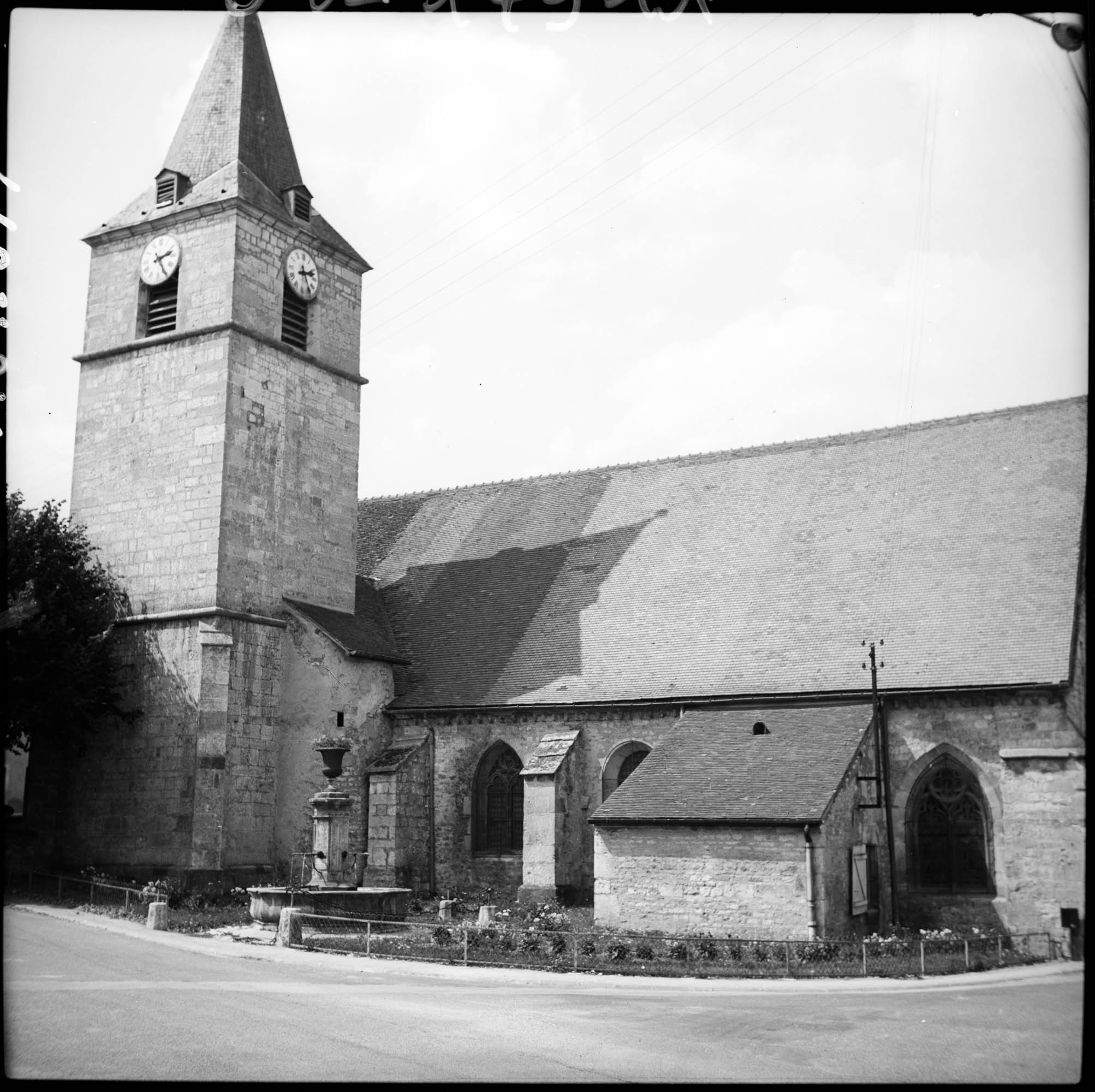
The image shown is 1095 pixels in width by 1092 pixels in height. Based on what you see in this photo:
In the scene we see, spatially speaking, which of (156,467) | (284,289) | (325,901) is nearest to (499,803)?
(325,901)

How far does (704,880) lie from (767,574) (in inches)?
325

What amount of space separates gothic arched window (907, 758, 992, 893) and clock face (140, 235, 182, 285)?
21158 millimetres

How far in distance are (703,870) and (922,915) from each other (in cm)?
455

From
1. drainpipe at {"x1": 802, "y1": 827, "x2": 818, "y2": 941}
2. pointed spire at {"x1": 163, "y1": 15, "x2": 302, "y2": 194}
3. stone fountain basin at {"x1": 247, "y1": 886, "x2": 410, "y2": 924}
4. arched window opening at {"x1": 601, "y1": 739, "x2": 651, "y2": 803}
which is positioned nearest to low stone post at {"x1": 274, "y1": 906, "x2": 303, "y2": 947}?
stone fountain basin at {"x1": 247, "y1": 886, "x2": 410, "y2": 924}

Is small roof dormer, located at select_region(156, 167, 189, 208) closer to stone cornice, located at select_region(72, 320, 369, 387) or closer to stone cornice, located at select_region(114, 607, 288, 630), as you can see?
stone cornice, located at select_region(72, 320, 369, 387)

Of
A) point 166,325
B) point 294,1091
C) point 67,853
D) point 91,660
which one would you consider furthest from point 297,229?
point 294,1091

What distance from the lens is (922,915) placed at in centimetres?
2222

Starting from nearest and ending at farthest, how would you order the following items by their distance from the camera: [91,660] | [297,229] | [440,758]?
[91,660]
[440,758]
[297,229]

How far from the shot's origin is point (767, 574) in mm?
26969

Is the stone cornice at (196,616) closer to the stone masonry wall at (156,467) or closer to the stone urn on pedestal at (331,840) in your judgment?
the stone masonry wall at (156,467)

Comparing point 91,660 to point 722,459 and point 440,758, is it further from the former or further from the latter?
point 722,459

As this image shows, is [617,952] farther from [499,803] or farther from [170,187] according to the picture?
[170,187]

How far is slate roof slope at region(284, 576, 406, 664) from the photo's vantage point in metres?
28.4

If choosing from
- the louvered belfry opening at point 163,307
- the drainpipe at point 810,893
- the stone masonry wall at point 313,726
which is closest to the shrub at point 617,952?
the drainpipe at point 810,893
